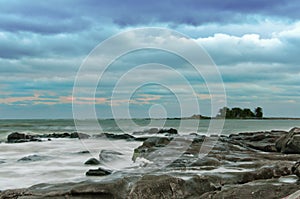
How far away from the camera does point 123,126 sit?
245 ft

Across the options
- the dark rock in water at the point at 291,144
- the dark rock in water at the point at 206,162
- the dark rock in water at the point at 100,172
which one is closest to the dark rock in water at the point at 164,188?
the dark rock in water at the point at 100,172

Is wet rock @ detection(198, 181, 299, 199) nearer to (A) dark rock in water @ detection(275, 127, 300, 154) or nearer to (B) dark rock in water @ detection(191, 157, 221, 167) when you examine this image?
(B) dark rock in water @ detection(191, 157, 221, 167)

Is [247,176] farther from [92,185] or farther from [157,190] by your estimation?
[92,185]

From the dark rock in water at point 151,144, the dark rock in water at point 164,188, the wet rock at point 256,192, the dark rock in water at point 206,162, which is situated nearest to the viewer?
the wet rock at point 256,192

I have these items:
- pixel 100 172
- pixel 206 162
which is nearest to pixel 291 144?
pixel 206 162

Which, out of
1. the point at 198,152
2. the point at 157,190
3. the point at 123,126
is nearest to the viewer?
the point at 157,190

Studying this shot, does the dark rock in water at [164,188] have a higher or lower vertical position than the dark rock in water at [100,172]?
higher

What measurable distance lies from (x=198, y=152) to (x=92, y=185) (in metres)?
9.62

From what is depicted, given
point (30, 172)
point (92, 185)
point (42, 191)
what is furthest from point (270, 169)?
point (30, 172)

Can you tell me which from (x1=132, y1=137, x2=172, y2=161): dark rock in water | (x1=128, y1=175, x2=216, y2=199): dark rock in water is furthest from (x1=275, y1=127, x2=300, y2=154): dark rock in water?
(x1=128, y1=175, x2=216, y2=199): dark rock in water

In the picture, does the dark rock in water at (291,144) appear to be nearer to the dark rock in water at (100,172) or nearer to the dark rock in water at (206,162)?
the dark rock in water at (206,162)

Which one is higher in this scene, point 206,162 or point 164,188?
point 164,188

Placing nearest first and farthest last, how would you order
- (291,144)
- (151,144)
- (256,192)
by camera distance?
(256,192) < (291,144) < (151,144)

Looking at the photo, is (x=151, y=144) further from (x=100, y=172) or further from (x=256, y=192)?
(x=256, y=192)
